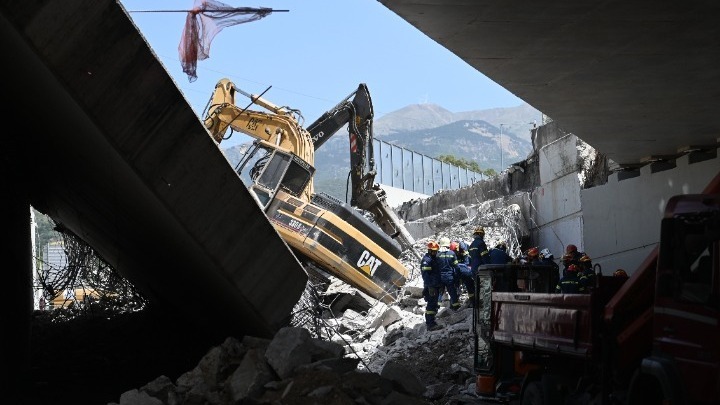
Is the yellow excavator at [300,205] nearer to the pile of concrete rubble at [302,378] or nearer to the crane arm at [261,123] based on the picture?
the crane arm at [261,123]

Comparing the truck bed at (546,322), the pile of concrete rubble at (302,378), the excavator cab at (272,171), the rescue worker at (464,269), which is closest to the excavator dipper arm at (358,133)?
the excavator cab at (272,171)

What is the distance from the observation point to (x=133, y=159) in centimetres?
996

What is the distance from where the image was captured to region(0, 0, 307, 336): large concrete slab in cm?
893

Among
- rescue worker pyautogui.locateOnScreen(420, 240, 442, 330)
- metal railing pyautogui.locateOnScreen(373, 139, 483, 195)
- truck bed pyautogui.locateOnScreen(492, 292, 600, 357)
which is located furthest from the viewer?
metal railing pyautogui.locateOnScreen(373, 139, 483, 195)

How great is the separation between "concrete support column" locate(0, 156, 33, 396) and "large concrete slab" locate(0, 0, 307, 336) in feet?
0.69

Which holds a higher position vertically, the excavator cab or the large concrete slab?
the excavator cab

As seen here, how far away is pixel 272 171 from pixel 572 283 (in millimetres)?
10201

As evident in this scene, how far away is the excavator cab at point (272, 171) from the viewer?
70.0ft

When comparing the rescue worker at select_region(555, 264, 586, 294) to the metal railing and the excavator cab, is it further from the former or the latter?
the metal railing

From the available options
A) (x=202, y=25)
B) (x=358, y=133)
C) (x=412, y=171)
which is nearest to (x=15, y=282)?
(x=202, y=25)

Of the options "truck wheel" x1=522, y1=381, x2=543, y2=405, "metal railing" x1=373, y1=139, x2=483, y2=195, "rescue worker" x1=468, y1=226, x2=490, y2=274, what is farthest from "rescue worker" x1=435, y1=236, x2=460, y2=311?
"metal railing" x1=373, y1=139, x2=483, y2=195

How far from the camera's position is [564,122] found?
14859 mm

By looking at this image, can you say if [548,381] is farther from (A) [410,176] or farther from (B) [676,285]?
(A) [410,176]

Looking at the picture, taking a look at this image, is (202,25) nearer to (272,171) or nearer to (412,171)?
(272,171)
